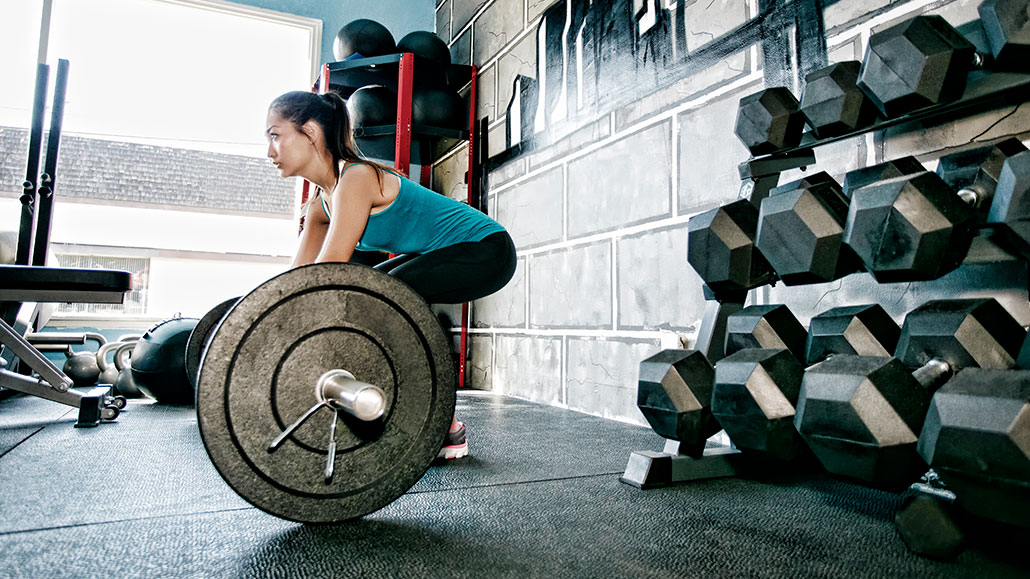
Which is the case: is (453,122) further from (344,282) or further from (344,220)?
(344,282)

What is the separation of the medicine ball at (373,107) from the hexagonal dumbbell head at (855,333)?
8.13ft

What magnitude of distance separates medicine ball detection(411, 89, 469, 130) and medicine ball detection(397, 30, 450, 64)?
0.62ft

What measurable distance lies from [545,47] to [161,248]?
252cm

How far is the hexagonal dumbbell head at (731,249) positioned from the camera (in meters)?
1.04

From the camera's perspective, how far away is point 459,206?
4.91 ft

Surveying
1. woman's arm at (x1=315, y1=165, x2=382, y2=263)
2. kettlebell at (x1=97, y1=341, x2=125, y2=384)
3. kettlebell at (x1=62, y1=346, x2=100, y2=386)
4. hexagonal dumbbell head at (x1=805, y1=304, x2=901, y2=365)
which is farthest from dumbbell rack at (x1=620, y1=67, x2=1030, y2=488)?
kettlebell at (x1=62, y1=346, x2=100, y2=386)

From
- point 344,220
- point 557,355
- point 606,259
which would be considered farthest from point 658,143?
point 344,220

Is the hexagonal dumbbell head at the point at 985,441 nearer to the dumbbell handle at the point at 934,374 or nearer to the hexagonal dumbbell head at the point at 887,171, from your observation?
the dumbbell handle at the point at 934,374

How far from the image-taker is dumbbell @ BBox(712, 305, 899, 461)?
893 millimetres

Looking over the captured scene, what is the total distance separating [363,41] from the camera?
3053mm

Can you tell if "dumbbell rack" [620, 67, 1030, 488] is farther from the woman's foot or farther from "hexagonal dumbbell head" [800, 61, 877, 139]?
the woman's foot

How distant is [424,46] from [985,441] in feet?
9.82

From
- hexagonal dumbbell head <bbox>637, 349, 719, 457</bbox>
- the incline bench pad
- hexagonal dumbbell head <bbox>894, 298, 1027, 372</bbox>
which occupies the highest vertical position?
the incline bench pad

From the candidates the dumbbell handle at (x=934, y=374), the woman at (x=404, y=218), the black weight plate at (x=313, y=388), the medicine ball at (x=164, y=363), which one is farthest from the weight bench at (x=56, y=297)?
the dumbbell handle at (x=934, y=374)
